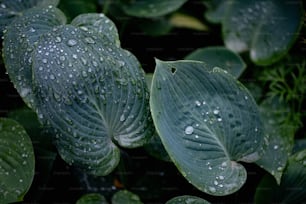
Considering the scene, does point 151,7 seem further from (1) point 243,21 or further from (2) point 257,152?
(2) point 257,152

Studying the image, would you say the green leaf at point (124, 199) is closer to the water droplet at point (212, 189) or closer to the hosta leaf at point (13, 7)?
the water droplet at point (212, 189)

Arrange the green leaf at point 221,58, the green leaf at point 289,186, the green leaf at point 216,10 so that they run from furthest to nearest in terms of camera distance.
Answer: the green leaf at point 216,10, the green leaf at point 221,58, the green leaf at point 289,186

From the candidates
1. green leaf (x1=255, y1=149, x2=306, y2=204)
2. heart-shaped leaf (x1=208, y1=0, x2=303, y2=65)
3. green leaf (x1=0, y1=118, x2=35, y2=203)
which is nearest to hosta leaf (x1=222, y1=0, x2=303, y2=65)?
heart-shaped leaf (x1=208, y1=0, x2=303, y2=65)

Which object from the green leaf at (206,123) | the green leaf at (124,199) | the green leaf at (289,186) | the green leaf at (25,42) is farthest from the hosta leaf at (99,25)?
the green leaf at (289,186)

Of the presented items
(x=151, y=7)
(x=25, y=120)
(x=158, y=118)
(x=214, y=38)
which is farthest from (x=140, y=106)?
(x=214, y=38)

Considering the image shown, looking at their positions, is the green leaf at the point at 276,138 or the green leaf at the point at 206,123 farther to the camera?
the green leaf at the point at 276,138

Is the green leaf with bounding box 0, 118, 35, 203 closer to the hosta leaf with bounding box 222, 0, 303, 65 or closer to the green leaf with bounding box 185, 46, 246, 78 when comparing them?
the green leaf with bounding box 185, 46, 246, 78
